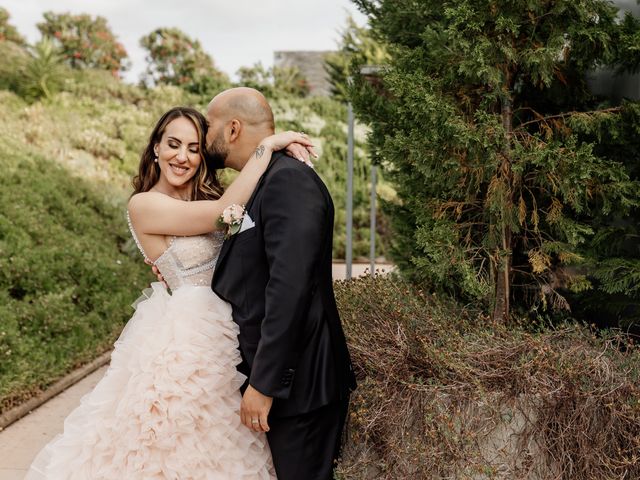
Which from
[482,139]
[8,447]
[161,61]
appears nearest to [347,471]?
[482,139]

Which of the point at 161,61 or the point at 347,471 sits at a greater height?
the point at 161,61

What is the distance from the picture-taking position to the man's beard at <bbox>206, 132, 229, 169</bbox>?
9.45 feet

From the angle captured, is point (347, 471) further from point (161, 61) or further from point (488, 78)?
point (161, 61)

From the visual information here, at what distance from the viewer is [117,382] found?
2805mm

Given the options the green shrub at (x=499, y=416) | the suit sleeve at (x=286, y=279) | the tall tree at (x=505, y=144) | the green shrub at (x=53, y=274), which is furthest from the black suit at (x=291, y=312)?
the green shrub at (x=53, y=274)

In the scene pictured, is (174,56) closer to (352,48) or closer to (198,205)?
(352,48)

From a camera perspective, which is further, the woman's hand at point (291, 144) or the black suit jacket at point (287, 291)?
the woman's hand at point (291, 144)

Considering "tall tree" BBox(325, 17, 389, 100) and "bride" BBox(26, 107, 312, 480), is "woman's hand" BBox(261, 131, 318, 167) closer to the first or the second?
"bride" BBox(26, 107, 312, 480)

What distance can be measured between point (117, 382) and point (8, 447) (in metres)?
2.51

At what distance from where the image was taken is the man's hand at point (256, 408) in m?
2.45

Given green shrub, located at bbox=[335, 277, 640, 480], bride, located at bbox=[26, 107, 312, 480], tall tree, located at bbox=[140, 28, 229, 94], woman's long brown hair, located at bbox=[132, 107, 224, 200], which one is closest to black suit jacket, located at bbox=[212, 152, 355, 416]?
bride, located at bbox=[26, 107, 312, 480]

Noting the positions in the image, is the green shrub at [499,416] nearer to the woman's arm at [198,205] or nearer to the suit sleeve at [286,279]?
the suit sleeve at [286,279]

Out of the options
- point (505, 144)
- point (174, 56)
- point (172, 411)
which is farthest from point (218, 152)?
point (174, 56)

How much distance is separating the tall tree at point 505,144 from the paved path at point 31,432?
36.4 inches
